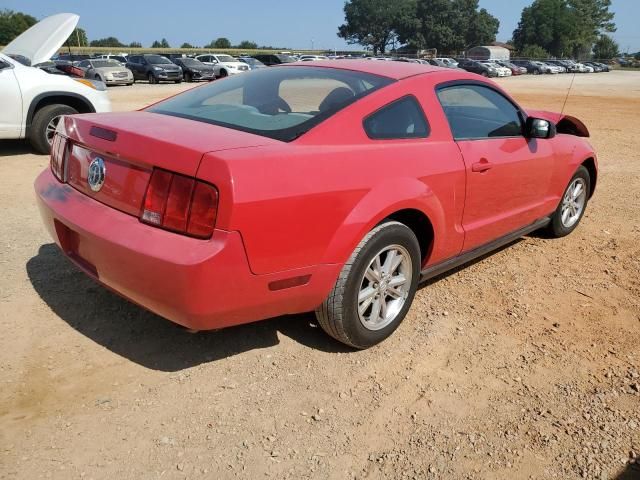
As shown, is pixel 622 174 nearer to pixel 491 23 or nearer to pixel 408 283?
pixel 408 283

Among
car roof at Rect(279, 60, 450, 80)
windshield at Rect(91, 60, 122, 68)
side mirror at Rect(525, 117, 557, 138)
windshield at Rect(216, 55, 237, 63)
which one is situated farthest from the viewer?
windshield at Rect(216, 55, 237, 63)

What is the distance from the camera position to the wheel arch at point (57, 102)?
7.16 meters

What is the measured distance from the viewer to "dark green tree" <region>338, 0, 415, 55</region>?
12712 cm

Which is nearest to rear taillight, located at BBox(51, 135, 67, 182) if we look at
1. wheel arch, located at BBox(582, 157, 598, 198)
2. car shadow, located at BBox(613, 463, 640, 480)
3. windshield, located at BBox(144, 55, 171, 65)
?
car shadow, located at BBox(613, 463, 640, 480)

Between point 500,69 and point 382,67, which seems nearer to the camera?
point 382,67

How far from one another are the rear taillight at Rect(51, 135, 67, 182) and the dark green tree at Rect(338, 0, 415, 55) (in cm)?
12948

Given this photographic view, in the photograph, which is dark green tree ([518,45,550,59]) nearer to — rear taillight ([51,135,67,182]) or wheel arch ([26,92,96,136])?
wheel arch ([26,92,96,136])

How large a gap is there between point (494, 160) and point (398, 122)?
0.89 metres

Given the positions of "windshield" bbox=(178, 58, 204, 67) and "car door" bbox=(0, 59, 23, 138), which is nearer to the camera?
"car door" bbox=(0, 59, 23, 138)

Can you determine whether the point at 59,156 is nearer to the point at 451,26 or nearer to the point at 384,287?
the point at 384,287

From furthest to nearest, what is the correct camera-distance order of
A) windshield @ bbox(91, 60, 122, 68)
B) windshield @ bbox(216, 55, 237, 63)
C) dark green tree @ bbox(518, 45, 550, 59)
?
dark green tree @ bbox(518, 45, 550, 59), windshield @ bbox(216, 55, 237, 63), windshield @ bbox(91, 60, 122, 68)

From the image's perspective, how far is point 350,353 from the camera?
9.97 ft

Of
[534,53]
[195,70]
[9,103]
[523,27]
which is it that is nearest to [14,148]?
[9,103]

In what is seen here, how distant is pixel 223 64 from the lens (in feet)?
109
